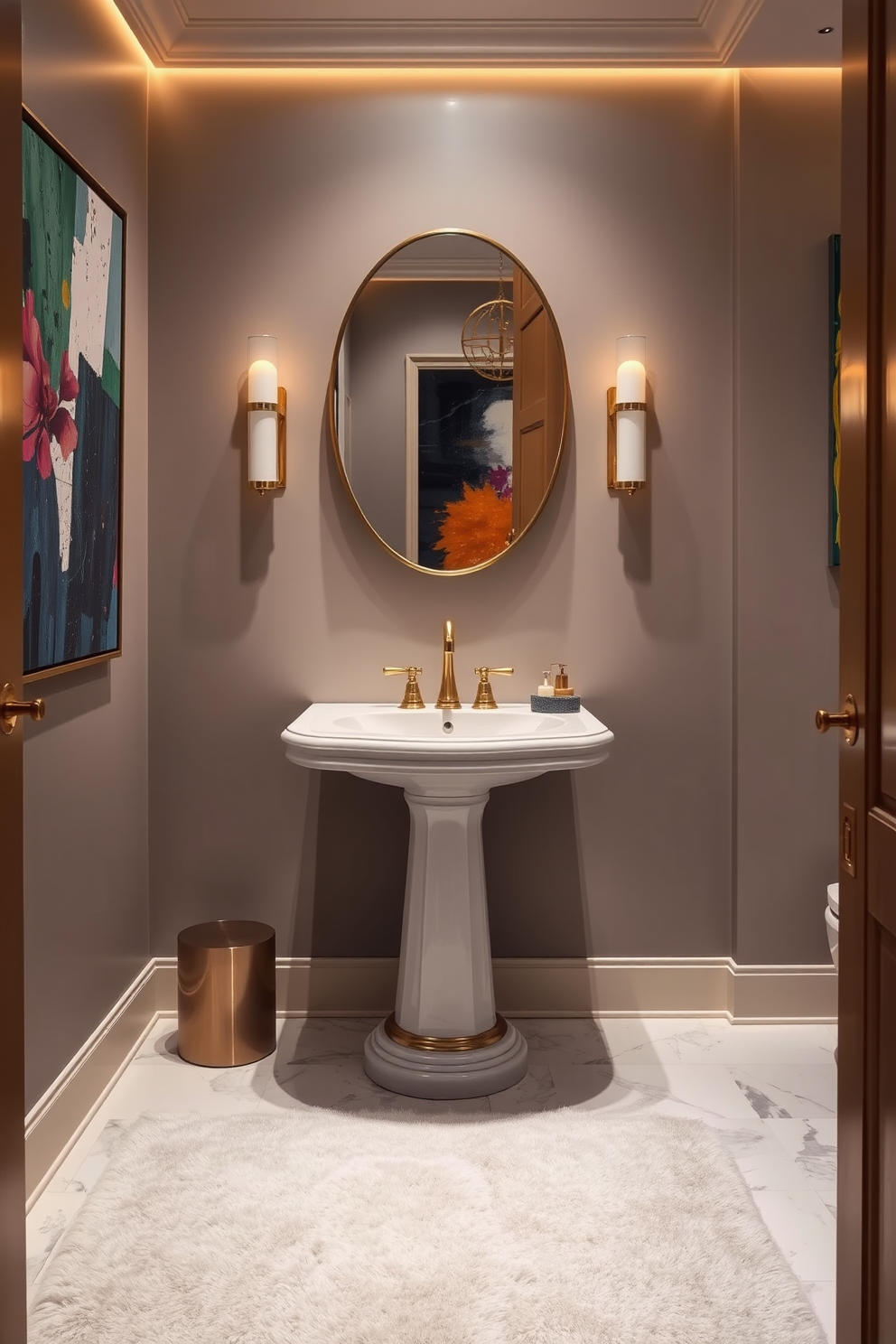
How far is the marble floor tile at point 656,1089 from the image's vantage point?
2.39 metres

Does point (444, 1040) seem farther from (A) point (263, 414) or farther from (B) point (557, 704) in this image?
(A) point (263, 414)

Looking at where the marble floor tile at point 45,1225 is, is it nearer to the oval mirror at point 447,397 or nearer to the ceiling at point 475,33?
the oval mirror at point 447,397

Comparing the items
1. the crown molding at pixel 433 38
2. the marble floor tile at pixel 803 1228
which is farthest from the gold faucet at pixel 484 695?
the crown molding at pixel 433 38

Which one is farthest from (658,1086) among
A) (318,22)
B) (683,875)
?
(318,22)

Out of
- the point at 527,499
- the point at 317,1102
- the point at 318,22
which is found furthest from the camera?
the point at 527,499

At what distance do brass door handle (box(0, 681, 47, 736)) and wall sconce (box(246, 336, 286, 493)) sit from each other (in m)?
1.64

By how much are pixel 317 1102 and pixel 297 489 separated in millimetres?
1497

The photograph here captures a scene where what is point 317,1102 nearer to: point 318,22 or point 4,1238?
point 4,1238

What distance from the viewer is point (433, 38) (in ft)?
8.77

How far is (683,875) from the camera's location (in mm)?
2920

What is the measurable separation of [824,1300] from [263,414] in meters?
2.20

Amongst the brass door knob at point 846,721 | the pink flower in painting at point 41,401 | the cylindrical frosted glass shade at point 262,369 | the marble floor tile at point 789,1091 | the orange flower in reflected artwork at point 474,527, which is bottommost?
the marble floor tile at point 789,1091

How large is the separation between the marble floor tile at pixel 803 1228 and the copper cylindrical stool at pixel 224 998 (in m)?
1.20

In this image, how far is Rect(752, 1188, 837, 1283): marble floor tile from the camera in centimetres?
182
